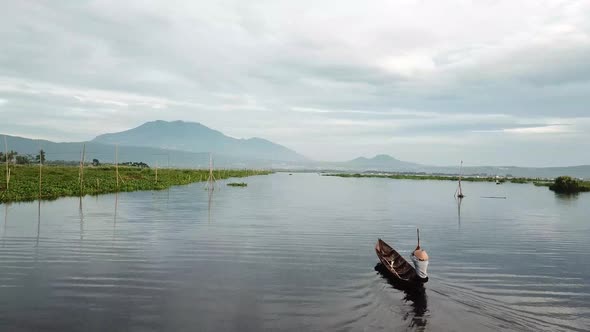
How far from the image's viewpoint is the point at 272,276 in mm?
13852

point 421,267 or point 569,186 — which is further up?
point 569,186

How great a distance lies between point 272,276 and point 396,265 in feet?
16.2

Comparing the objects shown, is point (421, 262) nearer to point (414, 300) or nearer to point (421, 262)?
point (421, 262)

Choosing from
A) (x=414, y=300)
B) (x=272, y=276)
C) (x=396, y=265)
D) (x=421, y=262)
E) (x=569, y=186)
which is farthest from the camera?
(x=569, y=186)

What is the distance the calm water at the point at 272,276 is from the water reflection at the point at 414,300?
62 mm

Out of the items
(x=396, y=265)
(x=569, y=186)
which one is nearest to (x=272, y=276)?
(x=396, y=265)

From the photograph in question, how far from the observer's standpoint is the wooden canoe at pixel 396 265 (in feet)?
43.0

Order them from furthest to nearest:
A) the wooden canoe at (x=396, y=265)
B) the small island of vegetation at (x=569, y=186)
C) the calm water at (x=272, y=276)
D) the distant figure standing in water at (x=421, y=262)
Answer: the small island of vegetation at (x=569, y=186) → the wooden canoe at (x=396, y=265) → the distant figure standing in water at (x=421, y=262) → the calm water at (x=272, y=276)

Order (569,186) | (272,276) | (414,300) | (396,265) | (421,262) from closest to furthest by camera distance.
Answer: (414,300)
(421,262)
(272,276)
(396,265)
(569,186)

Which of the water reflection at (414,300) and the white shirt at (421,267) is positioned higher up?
the white shirt at (421,267)

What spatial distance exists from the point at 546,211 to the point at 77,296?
133 ft

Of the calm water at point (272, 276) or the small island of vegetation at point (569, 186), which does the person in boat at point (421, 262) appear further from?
the small island of vegetation at point (569, 186)

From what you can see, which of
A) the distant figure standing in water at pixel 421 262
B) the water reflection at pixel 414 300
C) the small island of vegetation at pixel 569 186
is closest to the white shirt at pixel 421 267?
the distant figure standing in water at pixel 421 262

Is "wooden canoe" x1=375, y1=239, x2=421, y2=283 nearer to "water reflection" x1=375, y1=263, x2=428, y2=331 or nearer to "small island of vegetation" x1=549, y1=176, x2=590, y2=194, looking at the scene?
"water reflection" x1=375, y1=263, x2=428, y2=331
